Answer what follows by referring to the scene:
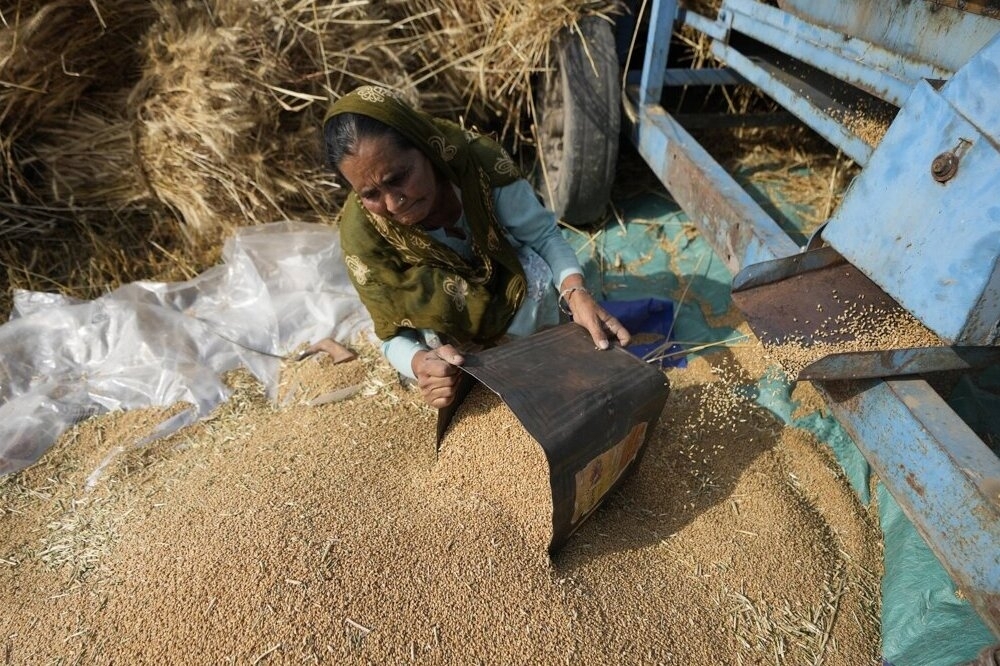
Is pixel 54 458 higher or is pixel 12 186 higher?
pixel 12 186

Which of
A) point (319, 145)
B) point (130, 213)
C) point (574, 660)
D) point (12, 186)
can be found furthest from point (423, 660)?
point (12, 186)

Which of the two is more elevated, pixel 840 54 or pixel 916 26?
pixel 916 26

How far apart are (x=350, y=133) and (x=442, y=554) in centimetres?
104

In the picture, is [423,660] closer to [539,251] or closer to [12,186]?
[539,251]

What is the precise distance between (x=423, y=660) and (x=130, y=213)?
2681mm

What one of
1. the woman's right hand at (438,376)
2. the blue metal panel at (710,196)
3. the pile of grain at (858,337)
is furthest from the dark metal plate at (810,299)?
the woman's right hand at (438,376)

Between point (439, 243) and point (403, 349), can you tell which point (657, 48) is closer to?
Answer: point (439, 243)

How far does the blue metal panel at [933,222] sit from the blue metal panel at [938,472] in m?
0.17

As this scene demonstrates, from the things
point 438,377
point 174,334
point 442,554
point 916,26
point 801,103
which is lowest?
point 174,334

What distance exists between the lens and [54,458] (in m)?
2.18

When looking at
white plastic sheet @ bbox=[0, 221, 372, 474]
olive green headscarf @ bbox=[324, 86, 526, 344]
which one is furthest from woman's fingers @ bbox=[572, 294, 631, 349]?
white plastic sheet @ bbox=[0, 221, 372, 474]

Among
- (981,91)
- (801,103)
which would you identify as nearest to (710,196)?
(801,103)

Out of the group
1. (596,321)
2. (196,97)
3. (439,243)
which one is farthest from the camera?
(196,97)

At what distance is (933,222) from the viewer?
3.72 ft
